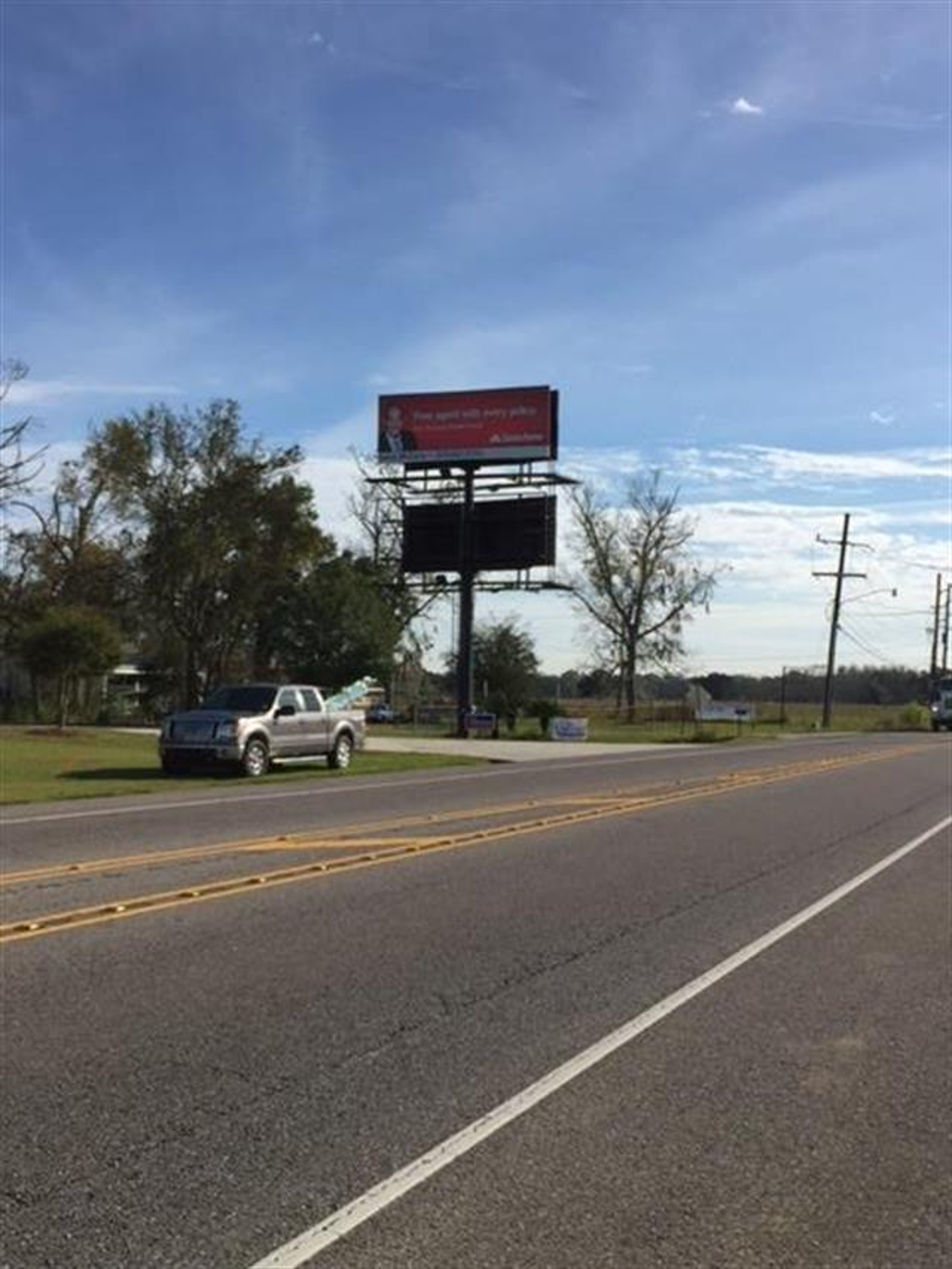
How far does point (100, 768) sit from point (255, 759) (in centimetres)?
358

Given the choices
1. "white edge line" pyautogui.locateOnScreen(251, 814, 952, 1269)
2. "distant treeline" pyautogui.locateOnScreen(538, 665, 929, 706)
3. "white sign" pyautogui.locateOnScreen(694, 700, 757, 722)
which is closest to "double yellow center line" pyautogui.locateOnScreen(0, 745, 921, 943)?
"white edge line" pyautogui.locateOnScreen(251, 814, 952, 1269)

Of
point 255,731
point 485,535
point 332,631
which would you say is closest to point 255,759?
point 255,731

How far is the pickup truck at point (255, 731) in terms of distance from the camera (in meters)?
25.8

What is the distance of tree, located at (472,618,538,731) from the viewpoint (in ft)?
250

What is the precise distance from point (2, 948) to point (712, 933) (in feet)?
15.9

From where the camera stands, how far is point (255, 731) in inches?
1033

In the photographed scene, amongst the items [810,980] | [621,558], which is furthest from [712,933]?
[621,558]

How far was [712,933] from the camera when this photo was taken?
9969 mm

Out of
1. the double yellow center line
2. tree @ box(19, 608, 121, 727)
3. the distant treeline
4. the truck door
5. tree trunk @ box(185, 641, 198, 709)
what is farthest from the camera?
the distant treeline

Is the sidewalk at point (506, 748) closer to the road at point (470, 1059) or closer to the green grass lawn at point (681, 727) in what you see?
the green grass lawn at point (681, 727)

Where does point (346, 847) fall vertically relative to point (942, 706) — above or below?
below

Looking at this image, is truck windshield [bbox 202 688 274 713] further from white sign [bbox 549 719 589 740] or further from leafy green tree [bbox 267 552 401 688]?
leafy green tree [bbox 267 552 401 688]

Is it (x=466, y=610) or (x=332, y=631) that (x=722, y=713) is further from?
(x=332, y=631)

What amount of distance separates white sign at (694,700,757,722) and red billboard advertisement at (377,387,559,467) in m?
16.8
